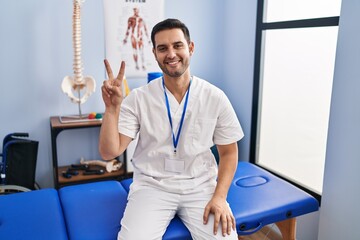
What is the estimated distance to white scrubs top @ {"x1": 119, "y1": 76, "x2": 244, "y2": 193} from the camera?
5.03ft

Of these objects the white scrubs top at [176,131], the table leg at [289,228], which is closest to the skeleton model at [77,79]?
the white scrubs top at [176,131]

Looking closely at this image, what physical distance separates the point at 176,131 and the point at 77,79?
3.84ft

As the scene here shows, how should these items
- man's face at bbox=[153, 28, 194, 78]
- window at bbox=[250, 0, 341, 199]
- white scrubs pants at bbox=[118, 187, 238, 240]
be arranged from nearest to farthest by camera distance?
white scrubs pants at bbox=[118, 187, 238, 240] → man's face at bbox=[153, 28, 194, 78] → window at bbox=[250, 0, 341, 199]

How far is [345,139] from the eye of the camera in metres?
1.63

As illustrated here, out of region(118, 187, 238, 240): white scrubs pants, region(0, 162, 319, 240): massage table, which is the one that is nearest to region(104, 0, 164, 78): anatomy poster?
region(0, 162, 319, 240): massage table

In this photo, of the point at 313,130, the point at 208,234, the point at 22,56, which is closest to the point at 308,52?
the point at 313,130

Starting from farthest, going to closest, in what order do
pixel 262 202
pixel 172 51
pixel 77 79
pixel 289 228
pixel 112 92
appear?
1. pixel 77 79
2. pixel 289 228
3. pixel 262 202
4. pixel 172 51
5. pixel 112 92

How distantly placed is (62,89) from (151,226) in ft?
4.77

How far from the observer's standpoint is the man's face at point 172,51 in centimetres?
147

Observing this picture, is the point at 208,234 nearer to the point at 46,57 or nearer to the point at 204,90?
the point at 204,90

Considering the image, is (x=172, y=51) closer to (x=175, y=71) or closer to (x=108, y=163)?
(x=175, y=71)

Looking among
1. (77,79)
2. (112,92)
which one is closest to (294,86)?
(112,92)

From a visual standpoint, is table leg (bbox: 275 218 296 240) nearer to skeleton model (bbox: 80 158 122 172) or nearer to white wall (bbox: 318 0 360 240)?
white wall (bbox: 318 0 360 240)

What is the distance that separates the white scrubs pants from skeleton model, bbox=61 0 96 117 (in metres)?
1.20
